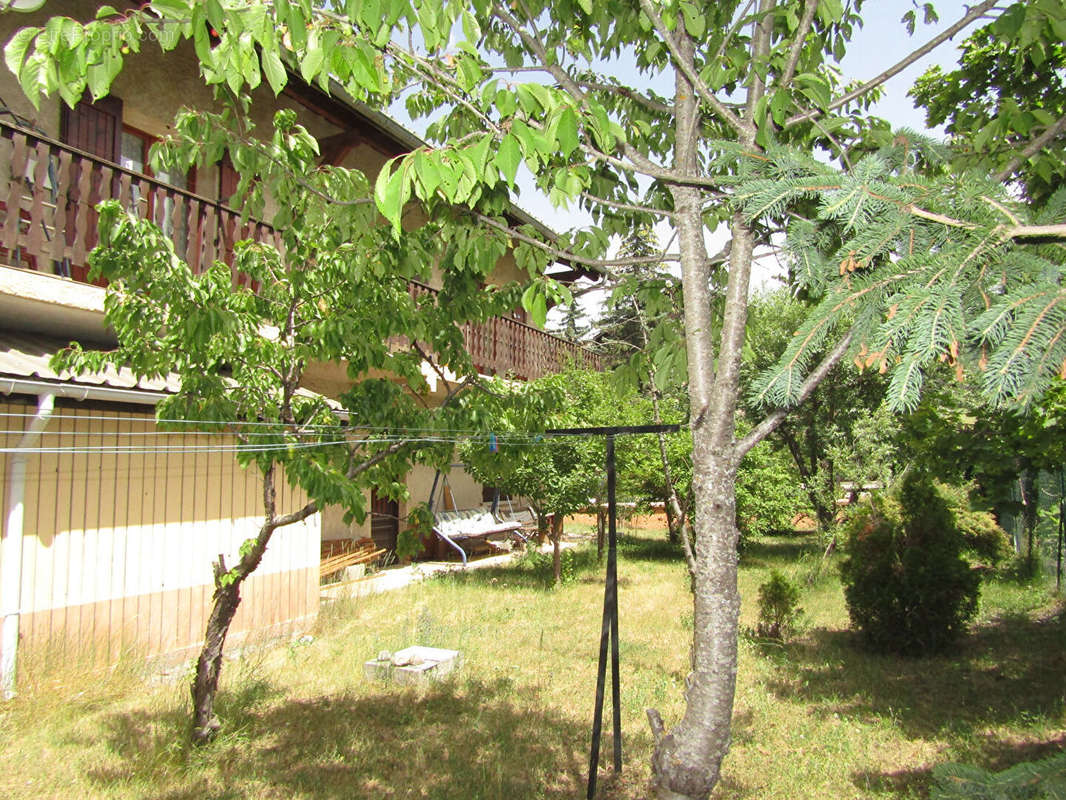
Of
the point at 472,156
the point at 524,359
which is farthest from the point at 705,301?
the point at 524,359

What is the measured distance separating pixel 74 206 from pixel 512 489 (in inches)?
329

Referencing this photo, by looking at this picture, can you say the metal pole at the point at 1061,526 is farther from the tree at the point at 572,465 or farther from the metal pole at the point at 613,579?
the metal pole at the point at 613,579

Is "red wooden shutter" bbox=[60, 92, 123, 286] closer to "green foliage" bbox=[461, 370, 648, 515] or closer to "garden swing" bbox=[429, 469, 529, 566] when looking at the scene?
"green foliage" bbox=[461, 370, 648, 515]

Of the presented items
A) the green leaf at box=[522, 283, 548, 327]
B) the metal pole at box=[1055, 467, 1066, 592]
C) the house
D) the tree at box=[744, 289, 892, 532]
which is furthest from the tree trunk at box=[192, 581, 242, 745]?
the tree at box=[744, 289, 892, 532]

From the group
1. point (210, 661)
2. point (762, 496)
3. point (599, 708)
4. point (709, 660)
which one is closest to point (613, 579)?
point (599, 708)

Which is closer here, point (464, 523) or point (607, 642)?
point (607, 642)

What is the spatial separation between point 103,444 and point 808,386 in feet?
20.5

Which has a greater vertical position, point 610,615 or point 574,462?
point 574,462

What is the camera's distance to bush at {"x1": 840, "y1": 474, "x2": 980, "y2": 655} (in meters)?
8.14

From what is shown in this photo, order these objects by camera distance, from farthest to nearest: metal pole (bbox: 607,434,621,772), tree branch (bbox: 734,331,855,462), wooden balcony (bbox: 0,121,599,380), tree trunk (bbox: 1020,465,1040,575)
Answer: tree trunk (bbox: 1020,465,1040,575), wooden balcony (bbox: 0,121,599,380), metal pole (bbox: 607,434,621,772), tree branch (bbox: 734,331,855,462)

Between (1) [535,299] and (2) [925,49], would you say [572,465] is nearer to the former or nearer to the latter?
(1) [535,299]

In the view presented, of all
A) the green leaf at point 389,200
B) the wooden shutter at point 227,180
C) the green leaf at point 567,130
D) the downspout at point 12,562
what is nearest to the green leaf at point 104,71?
the green leaf at point 389,200

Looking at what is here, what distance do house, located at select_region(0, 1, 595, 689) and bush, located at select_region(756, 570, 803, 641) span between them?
223 inches

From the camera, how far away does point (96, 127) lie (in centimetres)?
722
